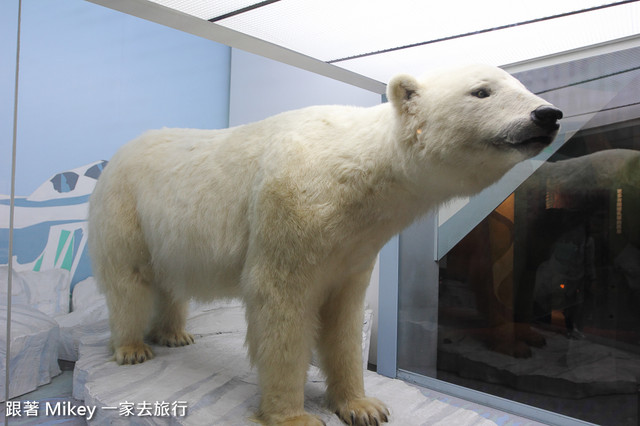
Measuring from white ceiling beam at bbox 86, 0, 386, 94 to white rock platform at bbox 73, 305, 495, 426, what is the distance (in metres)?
1.73

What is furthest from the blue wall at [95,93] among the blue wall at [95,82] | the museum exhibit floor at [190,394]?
the museum exhibit floor at [190,394]

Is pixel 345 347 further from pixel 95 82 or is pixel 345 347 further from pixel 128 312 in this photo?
pixel 95 82

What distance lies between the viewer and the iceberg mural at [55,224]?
98.3 inches

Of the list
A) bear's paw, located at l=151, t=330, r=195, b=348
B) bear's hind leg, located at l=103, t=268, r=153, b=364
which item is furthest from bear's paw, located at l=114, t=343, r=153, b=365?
bear's paw, located at l=151, t=330, r=195, b=348

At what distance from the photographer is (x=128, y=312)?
9.53 ft

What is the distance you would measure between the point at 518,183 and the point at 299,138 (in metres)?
1.66

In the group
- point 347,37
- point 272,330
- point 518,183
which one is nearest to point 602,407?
point 518,183

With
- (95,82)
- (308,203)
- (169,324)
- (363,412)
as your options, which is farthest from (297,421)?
(95,82)

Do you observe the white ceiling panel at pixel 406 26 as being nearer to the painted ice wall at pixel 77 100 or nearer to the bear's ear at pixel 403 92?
the painted ice wall at pixel 77 100

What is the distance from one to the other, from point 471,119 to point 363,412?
141 centimetres

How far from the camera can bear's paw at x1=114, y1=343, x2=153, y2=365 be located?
2867 millimetres

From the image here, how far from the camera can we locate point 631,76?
2.60 m

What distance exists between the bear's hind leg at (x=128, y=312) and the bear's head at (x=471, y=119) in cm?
191

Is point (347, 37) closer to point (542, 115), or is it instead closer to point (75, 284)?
point (542, 115)
